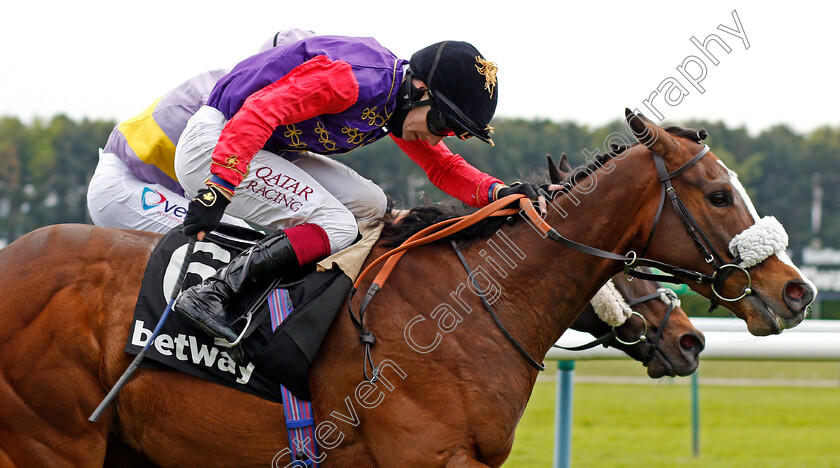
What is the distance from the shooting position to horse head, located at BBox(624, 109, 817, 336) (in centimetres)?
310

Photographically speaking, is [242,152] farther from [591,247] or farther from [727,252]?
[727,252]

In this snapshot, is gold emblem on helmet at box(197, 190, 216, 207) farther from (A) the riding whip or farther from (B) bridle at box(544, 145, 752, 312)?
(B) bridle at box(544, 145, 752, 312)

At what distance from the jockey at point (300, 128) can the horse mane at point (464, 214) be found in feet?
0.60

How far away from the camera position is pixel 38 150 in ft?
173

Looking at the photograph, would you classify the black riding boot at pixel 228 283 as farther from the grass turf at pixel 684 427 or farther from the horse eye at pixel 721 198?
the grass turf at pixel 684 427

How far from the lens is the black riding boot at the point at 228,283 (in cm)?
314

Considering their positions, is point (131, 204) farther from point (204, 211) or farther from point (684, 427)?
point (684, 427)

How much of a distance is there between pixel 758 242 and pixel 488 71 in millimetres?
1281

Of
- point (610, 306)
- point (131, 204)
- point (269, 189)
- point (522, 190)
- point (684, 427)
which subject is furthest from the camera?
point (684, 427)

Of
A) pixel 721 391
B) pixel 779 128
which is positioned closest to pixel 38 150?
pixel 721 391

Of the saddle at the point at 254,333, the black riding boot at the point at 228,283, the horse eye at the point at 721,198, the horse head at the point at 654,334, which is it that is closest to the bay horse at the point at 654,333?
the horse head at the point at 654,334

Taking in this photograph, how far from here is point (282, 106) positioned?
Answer: 3.17m

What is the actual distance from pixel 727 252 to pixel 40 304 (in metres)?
2.74

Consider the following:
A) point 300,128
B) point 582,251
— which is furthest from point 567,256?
point 300,128
